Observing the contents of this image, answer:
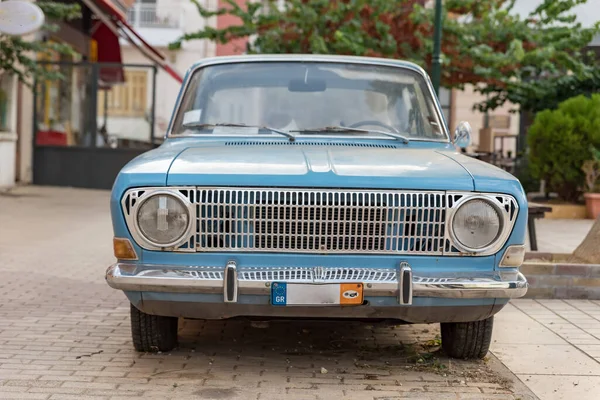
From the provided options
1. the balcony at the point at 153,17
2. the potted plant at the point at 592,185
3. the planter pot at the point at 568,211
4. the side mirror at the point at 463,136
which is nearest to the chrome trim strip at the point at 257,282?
the side mirror at the point at 463,136

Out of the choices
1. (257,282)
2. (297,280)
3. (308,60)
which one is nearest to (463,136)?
(308,60)

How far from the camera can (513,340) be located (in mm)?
5730

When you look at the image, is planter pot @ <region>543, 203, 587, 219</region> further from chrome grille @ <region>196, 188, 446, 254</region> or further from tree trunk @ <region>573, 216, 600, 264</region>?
chrome grille @ <region>196, 188, 446, 254</region>

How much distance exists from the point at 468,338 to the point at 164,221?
1.83m

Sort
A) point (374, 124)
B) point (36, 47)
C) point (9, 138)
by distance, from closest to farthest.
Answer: point (374, 124)
point (36, 47)
point (9, 138)

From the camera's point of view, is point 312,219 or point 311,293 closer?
point 311,293

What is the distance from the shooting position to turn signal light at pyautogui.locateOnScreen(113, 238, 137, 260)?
438 cm

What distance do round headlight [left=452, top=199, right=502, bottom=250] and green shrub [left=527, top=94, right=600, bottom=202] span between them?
10.9 meters

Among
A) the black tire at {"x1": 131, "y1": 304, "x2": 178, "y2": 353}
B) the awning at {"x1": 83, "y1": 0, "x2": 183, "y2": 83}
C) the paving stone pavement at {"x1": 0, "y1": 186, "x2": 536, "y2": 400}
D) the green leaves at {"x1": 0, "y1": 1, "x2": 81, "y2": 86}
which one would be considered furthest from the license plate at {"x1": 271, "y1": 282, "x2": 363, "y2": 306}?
the awning at {"x1": 83, "y1": 0, "x2": 183, "y2": 83}

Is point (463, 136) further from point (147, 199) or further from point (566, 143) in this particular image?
point (566, 143)

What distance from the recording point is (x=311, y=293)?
4262 millimetres

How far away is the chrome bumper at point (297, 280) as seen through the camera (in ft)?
14.0

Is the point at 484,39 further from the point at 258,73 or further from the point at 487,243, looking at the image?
the point at 487,243

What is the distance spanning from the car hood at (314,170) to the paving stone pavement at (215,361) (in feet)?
3.01
